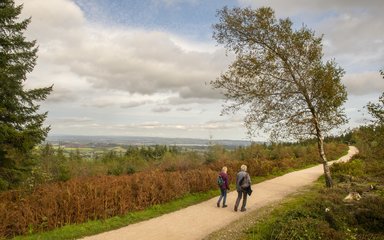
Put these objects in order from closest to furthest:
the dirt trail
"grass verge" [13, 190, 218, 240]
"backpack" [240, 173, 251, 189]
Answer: "grass verge" [13, 190, 218, 240]
the dirt trail
"backpack" [240, 173, 251, 189]

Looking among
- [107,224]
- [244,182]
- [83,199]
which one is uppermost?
[244,182]

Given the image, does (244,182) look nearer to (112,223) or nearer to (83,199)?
(112,223)

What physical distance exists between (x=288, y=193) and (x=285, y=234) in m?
10.0

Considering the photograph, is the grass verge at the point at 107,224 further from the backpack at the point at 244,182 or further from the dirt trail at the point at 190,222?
the backpack at the point at 244,182

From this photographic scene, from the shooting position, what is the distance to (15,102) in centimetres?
1909

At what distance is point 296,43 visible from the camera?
58.1 feet

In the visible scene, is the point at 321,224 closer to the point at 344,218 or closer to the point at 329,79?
the point at 344,218

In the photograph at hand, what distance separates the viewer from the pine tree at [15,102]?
1720cm

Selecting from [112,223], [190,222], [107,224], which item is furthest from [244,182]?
A: [107,224]

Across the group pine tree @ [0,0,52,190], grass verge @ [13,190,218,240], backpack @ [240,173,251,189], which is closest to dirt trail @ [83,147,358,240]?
grass verge @ [13,190,218,240]

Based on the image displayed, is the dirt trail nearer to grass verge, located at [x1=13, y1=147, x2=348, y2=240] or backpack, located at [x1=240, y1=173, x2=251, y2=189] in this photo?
grass verge, located at [x1=13, y1=147, x2=348, y2=240]

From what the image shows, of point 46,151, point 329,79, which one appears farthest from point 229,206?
point 46,151

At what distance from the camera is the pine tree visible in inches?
677

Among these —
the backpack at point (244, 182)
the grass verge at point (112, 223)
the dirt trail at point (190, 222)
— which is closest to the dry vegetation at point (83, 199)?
the grass verge at point (112, 223)
